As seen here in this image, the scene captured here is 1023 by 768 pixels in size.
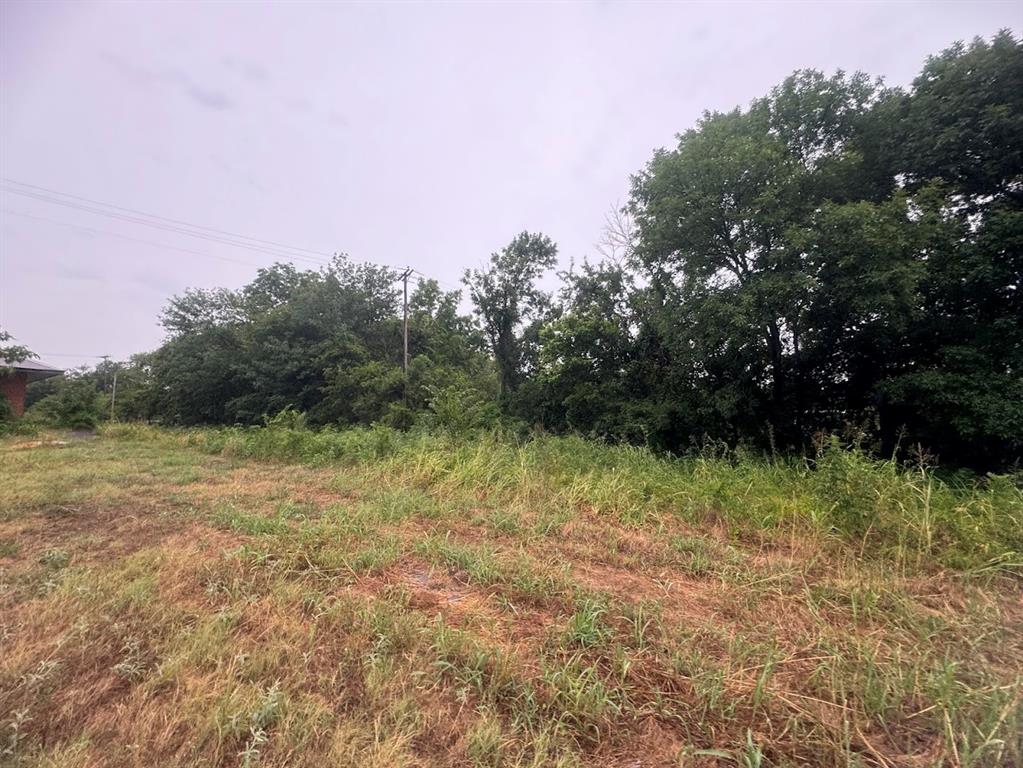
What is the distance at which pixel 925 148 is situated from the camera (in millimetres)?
9000

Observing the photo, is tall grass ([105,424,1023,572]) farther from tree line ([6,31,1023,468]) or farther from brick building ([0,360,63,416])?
brick building ([0,360,63,416])

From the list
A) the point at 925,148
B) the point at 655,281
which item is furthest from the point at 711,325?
the point at 925,148

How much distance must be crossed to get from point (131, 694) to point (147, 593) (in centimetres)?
94

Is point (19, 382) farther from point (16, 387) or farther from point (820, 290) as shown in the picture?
point (820, 290)

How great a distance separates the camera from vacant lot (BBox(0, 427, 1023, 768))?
153 centimetres

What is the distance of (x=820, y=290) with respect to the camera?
849 cm

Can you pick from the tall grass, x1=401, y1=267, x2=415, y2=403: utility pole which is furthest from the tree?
the tall grass

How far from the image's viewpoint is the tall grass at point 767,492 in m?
3.04

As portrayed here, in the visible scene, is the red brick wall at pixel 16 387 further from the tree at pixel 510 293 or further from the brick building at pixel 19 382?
the tree at pixel 510 293

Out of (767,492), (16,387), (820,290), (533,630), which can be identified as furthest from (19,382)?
(820,290)

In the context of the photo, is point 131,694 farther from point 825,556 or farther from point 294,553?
point 825,556

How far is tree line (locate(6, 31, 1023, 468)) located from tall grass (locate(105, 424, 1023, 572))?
3.36 ft

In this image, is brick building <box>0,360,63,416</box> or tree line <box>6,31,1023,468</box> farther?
brick building <box>0,360,63,416</box>

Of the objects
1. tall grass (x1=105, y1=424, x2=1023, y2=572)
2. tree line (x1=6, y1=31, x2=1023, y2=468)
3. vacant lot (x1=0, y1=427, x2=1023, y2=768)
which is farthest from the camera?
tree line (x1=6, y1=31, x2=1023, y2=468)
